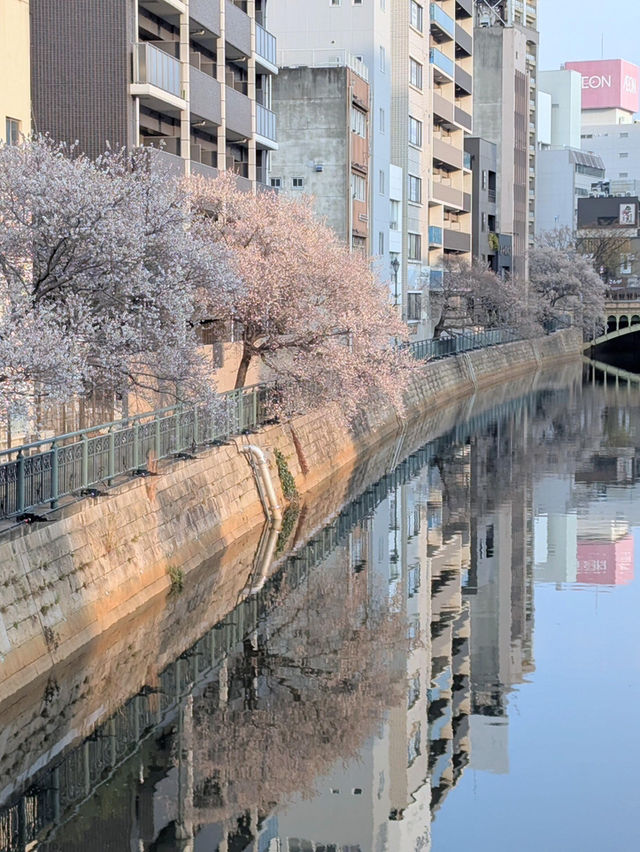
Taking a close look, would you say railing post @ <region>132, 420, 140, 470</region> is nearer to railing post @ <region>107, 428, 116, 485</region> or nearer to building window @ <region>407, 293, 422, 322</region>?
railing post @ <region>107, 428, 116, 485</region>

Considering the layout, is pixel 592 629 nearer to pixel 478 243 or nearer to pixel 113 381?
pixel 113 381

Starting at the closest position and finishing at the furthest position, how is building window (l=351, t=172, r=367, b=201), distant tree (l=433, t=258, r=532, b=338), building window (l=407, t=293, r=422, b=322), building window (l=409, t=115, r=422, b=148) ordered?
building window (l=351, t=172, r=367, b=201), building window (l=409, t=115, r=422, b=148), building window (l=407, t=293, r=422, b=322), distant tree (l=433, t=258, r=532, b=338)

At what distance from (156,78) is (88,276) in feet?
53.5

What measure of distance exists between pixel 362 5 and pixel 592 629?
49.2 meters

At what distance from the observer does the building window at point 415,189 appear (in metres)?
80.9

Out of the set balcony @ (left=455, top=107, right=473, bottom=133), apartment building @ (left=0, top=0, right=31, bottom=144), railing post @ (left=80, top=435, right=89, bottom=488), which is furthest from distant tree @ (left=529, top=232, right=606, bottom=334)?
railing post @ (left=80, top=435, right=89, bottom=488)

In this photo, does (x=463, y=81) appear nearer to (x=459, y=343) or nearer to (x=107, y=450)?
(x=459, y=343)

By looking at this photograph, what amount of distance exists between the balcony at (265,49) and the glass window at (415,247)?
95.4 ft

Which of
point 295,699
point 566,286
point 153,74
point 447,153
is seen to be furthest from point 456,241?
point 295,699

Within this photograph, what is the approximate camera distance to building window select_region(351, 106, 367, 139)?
66188 mm

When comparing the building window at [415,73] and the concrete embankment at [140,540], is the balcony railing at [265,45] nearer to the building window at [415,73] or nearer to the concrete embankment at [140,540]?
the concrete embankment at [140,540]

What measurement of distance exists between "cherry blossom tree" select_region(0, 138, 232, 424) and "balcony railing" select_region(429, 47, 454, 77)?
199 ft

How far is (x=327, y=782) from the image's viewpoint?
1936cm

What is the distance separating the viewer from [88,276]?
81.5ft
